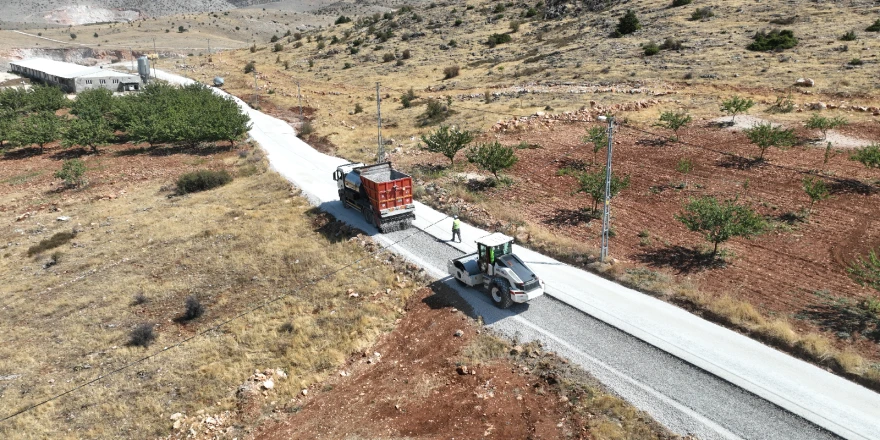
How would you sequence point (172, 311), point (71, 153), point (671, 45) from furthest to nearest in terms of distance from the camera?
1. point (671, 45)
2. point (71, 153)
3. point (172, 311)

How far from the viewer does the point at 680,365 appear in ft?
50.6

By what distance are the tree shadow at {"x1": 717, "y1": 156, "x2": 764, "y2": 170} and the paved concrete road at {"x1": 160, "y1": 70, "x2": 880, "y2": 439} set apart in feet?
58.4

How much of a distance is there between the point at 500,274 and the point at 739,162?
75.4ft

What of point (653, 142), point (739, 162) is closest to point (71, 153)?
point (653, 142)

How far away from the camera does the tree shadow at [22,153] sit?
1969 inches

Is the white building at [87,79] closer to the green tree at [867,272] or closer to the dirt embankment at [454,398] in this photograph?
the dirt embankment at [454,398]

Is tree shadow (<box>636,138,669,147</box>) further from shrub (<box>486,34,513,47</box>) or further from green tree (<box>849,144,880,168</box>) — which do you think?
shrub (<box>486,34,513,47</box>)

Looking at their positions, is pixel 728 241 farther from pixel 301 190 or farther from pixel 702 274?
pixel 301 190

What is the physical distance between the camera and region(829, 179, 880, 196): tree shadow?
27.8 meters

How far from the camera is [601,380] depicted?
49.7ft

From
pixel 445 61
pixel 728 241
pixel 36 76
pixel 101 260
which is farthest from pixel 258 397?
pixel 36 76

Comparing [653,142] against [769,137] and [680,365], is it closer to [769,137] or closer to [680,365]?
[769,137]

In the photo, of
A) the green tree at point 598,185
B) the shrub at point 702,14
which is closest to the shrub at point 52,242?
the green tree at point 598,185

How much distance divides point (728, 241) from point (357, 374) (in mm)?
17662
